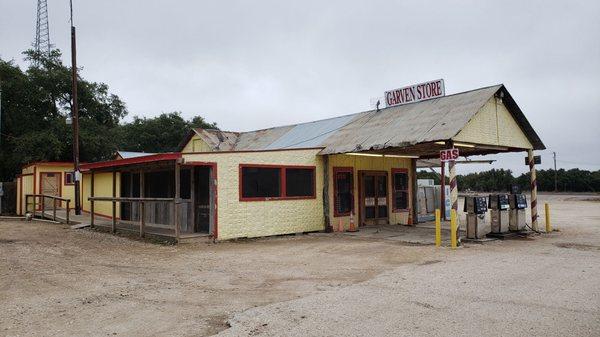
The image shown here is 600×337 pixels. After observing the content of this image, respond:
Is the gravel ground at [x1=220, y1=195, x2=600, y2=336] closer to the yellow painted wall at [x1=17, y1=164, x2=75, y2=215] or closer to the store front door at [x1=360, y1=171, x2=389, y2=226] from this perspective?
the store front door at [x1=360, y1=171, x2=389, y2=226]

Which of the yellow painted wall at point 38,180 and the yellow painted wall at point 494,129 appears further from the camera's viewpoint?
the yellow painted wall at point 38,180

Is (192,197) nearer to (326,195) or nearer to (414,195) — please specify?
(326,195)

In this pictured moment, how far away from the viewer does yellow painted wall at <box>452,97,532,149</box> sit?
535 inches

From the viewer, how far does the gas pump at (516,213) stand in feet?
48.5

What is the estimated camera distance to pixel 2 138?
28922mm

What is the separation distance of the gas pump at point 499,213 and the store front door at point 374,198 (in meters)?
5.13

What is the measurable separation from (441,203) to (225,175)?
38.9ft

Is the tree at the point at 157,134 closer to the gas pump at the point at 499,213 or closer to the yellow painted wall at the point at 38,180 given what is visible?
the yellow painted wall at the point at 38,180

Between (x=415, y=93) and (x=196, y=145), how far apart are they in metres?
13.9

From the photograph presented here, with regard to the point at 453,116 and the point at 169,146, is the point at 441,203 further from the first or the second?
the point at 169,146

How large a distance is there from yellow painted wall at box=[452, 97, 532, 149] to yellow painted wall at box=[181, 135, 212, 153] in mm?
14817

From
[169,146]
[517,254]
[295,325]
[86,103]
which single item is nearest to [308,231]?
[517,254]

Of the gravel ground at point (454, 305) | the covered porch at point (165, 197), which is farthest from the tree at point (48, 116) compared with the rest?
the gravel ground at point (454, 305)

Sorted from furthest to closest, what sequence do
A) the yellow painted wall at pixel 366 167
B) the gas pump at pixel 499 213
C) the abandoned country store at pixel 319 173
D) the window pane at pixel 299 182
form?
1. the yellow painted wall at pixel 366 167
2. the window pane at pixel 299 182
3. the gas pump at pixel 499 213
4. the abandoned country store at pixel 319 173
